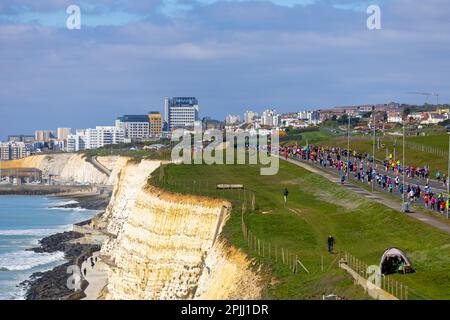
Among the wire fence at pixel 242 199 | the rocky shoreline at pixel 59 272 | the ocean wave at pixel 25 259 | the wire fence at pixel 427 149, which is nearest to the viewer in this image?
the wire fence at pixel 242 199

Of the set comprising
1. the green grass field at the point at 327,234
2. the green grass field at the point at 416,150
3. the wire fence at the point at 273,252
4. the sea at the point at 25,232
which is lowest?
the sea at the point at 25,232

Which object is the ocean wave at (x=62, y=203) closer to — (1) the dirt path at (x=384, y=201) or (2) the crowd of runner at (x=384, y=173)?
(2) the crowd of runner at (x=384, y=173)

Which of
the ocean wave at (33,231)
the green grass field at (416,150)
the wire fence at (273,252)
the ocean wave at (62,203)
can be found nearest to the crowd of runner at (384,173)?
the green grass field at (416,150)

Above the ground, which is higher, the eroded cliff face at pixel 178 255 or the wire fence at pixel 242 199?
the wire fence at pixel 242 199

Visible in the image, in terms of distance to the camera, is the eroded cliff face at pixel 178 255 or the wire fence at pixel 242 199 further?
the eroded cliff face at pixel 178 255

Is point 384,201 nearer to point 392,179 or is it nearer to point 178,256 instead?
point 178,256

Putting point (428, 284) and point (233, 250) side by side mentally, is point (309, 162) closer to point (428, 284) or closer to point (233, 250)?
point (233, 250)

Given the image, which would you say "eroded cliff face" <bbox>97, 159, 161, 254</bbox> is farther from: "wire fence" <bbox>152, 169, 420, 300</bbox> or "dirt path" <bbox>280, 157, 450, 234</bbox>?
"dirt path" <bbox>280, 157, 450, 234</bbox>
